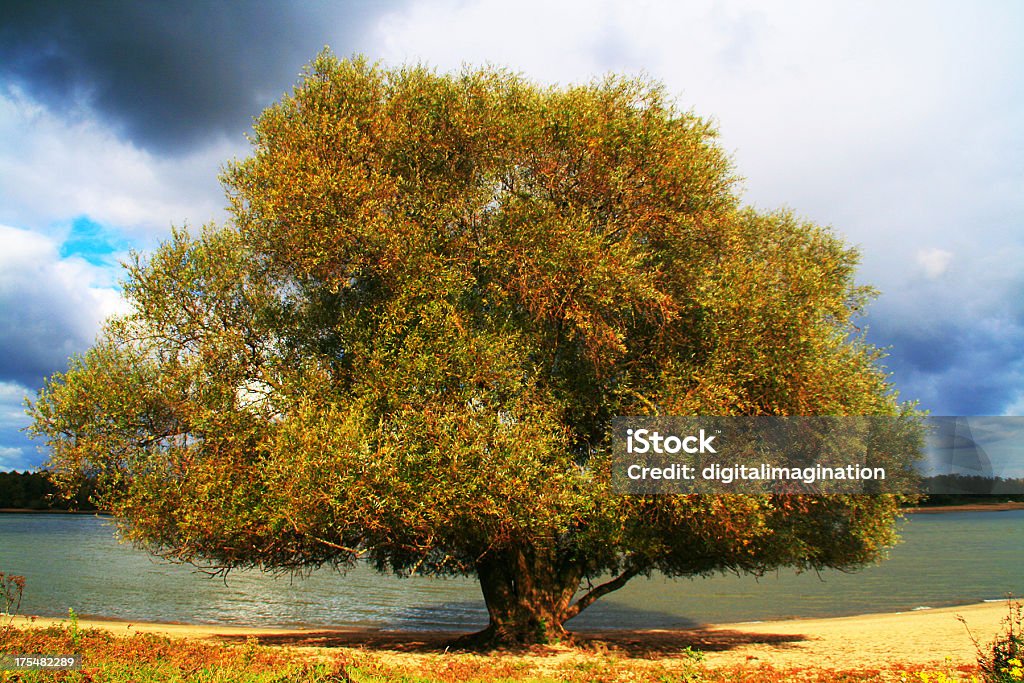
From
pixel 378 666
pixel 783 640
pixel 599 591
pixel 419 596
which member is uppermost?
pixel 599 591

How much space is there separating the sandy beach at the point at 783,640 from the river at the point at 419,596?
3071mm

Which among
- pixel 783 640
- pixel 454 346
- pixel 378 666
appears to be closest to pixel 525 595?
pixel 378 666

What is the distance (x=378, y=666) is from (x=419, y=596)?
1418 inches

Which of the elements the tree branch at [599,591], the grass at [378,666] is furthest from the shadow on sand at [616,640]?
the grass at [378,666]

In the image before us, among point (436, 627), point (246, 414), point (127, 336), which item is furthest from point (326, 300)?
point (436, 627)

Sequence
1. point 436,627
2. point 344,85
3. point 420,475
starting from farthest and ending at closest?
point 436,627 → point 344,85 → point 420,475

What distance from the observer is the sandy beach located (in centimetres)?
2189

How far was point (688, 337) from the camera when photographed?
63.7ft

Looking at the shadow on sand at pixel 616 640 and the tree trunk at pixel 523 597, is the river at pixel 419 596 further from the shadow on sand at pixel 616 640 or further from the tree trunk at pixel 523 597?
the tree trunk at pixel 523 597

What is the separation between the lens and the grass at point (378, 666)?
47.5 feet

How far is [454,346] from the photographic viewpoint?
1703 cm

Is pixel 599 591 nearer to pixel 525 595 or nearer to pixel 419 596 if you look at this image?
pixel 525 595

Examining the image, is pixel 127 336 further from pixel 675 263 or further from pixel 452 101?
pixel 675 263

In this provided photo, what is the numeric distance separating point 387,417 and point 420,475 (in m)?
1.82
